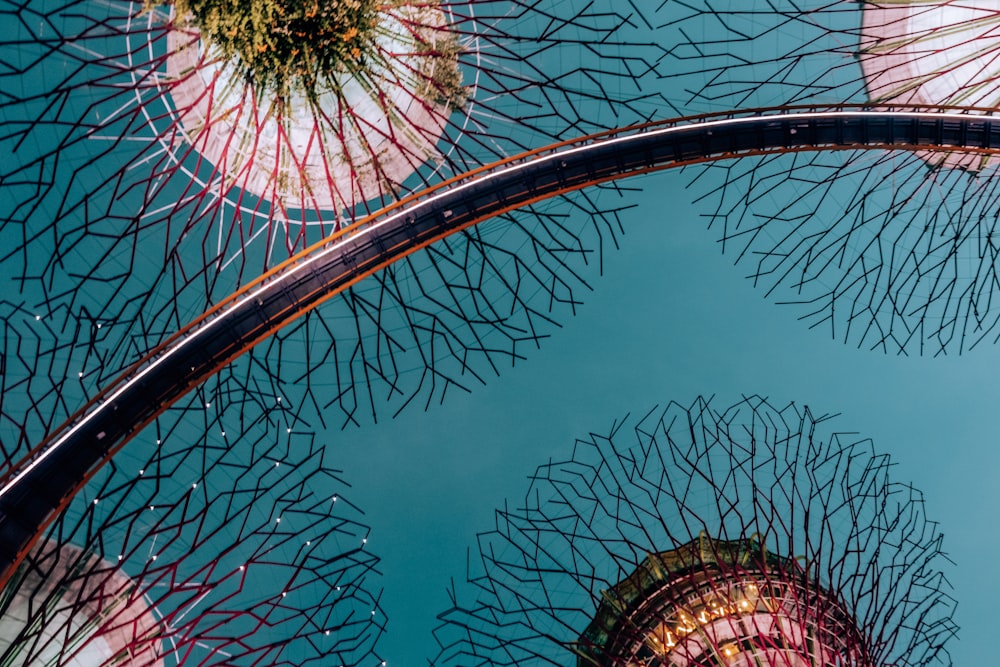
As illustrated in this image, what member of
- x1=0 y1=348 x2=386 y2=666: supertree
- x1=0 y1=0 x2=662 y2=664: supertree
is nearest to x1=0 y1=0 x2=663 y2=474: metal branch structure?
x1=0 y1=0 x2=662 y2=664: supertree

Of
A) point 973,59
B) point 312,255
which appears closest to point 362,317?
point 312,255

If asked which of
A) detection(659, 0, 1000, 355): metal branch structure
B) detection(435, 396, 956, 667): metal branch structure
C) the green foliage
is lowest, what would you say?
detection(435, 396, 956, 667): metal branch structure

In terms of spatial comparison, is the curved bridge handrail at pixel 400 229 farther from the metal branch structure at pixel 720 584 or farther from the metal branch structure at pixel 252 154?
the metal branch structure at pixel 720 584

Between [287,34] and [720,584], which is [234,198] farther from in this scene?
[720,584]

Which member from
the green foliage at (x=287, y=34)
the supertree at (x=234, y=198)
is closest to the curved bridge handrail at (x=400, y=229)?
the supertree at (x=234, y=198)

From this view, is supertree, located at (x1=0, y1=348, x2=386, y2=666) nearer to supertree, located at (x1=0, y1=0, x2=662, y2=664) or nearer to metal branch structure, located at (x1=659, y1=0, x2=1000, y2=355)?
supertree, located at (x1=0, y1=0, x2=662, y2=664)
